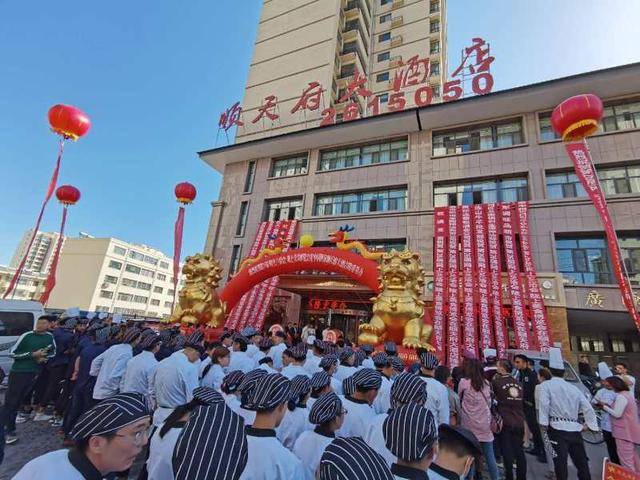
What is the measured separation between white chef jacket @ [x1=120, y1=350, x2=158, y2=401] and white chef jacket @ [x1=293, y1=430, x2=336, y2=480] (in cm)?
242

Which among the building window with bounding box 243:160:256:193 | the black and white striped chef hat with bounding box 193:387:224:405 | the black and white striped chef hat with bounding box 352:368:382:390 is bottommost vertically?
the black and white striped chef hat with bounding box 193:387:224:405

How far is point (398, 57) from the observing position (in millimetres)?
24375

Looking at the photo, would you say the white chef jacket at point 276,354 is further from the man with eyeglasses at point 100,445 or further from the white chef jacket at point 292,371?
the man with eyeglasses at point 100,445

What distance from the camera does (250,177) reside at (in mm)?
18594

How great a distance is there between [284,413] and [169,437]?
0.76m

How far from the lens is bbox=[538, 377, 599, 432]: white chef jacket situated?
144 inches

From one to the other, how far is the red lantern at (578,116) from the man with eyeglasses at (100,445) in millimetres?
9836

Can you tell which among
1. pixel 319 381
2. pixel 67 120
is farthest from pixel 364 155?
pixel 319 381

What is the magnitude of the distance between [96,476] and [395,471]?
1.17m

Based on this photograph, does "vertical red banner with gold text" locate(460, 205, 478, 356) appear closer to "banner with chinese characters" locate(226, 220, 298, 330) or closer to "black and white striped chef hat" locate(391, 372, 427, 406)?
"banner with chinese characters" locate(226, 220, 298, 330)

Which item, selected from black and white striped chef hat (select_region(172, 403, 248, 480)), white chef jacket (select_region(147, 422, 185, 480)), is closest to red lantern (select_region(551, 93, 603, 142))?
black and white striped chef hat (select_region(172, 403, 248, 480))

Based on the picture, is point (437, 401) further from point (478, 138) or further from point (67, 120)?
point (478, 138)

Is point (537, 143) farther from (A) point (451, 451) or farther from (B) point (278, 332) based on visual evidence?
(A) point (451, 451)

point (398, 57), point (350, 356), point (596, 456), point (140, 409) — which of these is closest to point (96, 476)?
point (140, 409)
